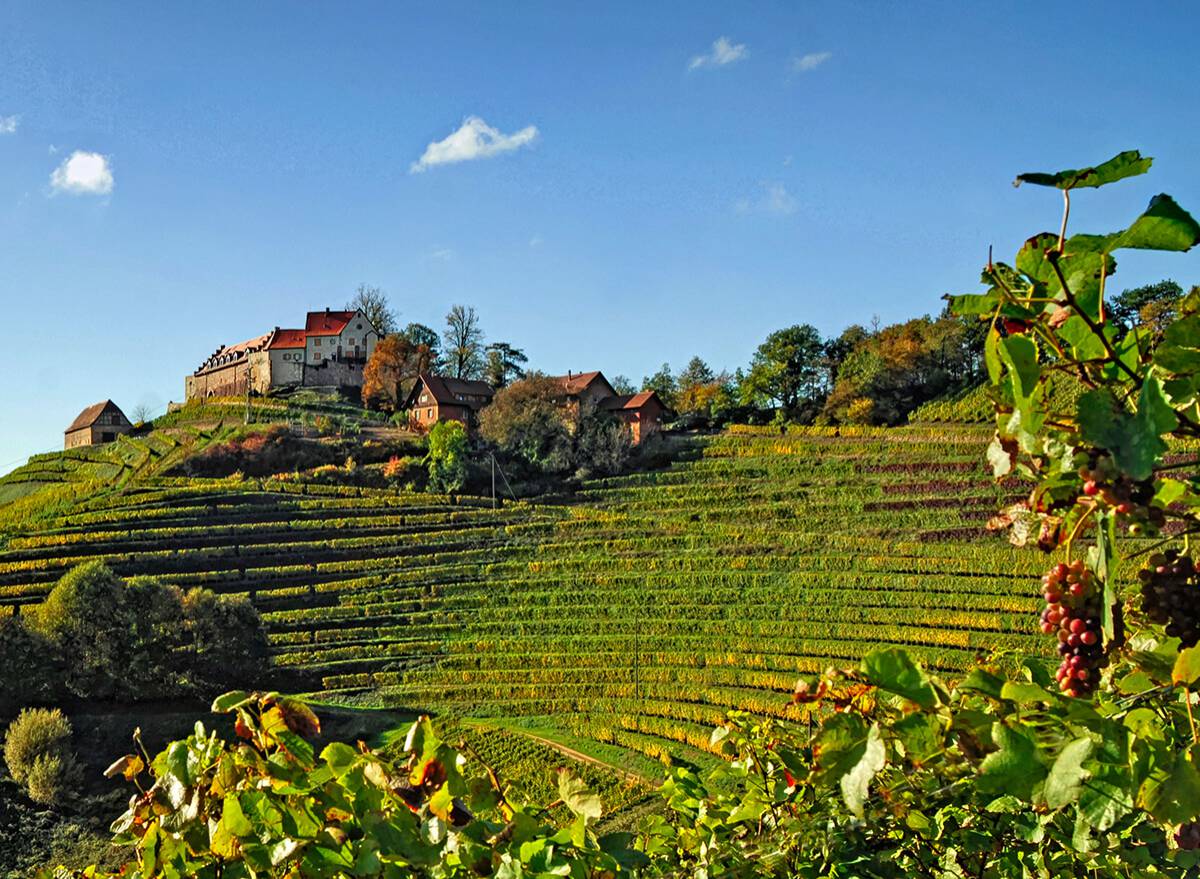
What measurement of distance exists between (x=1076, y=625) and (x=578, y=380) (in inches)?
1679

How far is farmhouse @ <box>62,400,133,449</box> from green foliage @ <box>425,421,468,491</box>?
20.8m

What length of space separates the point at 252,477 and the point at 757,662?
22.6 metres

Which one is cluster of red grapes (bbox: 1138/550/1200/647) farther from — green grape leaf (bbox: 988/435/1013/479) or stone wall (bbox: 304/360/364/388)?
stone wall (bbox: 304/360/364/388)

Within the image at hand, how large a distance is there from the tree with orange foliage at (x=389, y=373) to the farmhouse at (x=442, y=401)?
343cm

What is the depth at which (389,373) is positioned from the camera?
47.9 m

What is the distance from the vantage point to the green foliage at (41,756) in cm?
1791

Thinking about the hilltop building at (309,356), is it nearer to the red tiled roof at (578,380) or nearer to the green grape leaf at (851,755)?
the red tiled roof at (578,380)

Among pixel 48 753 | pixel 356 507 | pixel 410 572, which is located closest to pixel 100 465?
pixel 356 507

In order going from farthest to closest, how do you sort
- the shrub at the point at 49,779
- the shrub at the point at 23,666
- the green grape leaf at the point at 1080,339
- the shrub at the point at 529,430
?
the shrub at the point at 529,430
the shrub at the point at 23,666
the shrub at the point at 49,779
the green grape leaf at the point at 1080,339

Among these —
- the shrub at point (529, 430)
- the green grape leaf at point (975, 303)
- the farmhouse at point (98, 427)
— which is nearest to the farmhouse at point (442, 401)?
the shrub at point (529, 430)

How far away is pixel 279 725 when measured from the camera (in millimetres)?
1758

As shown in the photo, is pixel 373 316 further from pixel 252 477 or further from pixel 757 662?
pixel 757 662

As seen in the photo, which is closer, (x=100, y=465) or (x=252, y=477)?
(x=252, y=477)

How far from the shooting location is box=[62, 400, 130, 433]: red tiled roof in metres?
49.2
